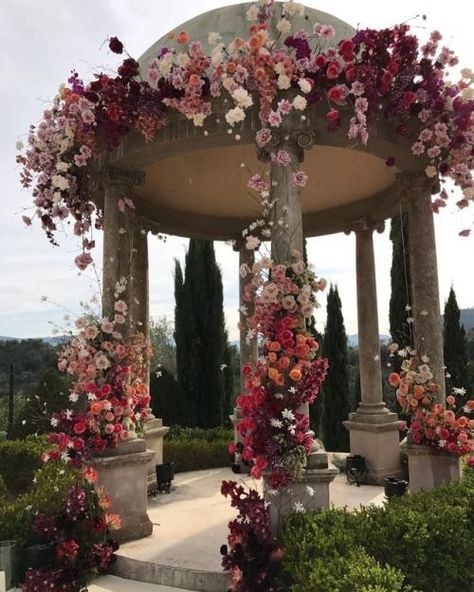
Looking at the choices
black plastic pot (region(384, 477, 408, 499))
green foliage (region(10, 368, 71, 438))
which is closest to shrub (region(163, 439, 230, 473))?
green foliage (region(10, 368, 71, 438))

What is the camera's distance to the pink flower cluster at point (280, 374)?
21.0ft

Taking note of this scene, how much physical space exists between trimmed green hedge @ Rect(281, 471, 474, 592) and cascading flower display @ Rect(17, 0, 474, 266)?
13.8 ft

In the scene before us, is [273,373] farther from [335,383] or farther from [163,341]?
[163,341]

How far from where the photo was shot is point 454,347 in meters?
22.6

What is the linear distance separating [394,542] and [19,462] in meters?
10.7

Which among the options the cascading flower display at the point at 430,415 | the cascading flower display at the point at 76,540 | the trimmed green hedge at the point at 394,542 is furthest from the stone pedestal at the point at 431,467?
the cascading flower display at the point at 76,540

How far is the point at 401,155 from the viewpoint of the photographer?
873 cm

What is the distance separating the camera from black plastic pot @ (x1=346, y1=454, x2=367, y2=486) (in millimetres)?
11930

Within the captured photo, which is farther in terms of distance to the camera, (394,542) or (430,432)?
(430,432)

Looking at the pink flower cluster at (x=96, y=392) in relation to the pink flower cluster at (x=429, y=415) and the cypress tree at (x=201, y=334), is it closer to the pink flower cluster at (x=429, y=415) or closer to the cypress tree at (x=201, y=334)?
the pink flower cluster at (x=429, y=415)

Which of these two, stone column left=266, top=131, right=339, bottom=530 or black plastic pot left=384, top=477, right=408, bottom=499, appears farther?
black plastic pot left=384, top=477, right=408, bottom=499

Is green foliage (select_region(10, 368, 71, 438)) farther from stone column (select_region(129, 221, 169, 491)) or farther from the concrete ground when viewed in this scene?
stone column (select_region(129, 221, 169, 491))

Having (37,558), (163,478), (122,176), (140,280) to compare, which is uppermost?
(122,176)

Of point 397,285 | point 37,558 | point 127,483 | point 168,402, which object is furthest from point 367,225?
point 397,285
